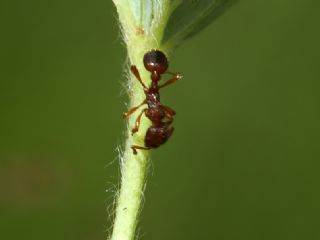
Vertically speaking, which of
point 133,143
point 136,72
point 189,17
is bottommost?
point 133,143

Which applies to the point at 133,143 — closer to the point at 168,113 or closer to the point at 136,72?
the point at 136,72

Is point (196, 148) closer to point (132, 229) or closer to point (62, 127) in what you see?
point (62, 127)

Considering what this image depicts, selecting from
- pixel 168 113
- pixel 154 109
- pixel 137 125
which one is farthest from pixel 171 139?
pixel 137 125

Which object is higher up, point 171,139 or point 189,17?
point 171,139

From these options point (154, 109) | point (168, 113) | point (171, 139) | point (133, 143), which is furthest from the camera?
point (171, 139)

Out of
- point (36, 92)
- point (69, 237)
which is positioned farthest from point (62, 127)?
point (69, 237)

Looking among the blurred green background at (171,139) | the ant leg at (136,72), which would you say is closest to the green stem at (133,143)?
the ant leg at (136,72)

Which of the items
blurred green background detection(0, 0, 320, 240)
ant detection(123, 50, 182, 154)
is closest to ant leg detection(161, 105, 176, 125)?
ant detection(123, 50, 182, 154)
